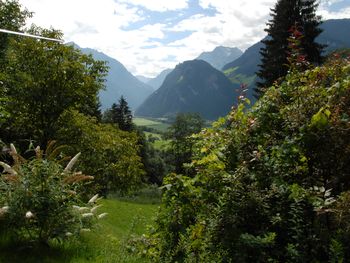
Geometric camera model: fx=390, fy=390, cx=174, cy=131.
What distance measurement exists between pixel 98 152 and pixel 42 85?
4714 millimetres

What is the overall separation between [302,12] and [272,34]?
3898mm

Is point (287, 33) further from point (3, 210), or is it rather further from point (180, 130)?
point (180, 130)

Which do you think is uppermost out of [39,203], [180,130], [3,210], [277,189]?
[277,189]

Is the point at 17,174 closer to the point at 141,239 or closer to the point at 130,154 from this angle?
the point at 141,239

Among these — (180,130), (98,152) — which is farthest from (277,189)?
(180,130)

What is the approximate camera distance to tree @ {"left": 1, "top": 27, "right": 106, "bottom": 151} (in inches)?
769

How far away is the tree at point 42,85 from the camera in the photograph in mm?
19531

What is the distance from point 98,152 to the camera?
854 inches

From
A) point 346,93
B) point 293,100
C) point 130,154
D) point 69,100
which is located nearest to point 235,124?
point 293,100

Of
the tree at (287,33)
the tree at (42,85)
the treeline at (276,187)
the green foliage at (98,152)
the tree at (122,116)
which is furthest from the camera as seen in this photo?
the tree at (122,116)

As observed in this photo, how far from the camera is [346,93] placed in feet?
17.1

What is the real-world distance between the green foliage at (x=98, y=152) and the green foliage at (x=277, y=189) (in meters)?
14.4

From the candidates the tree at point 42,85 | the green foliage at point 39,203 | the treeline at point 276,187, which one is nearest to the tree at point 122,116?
the tree at point 42,85

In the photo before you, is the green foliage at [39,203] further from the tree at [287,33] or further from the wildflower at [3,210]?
the tree at [287,33]
